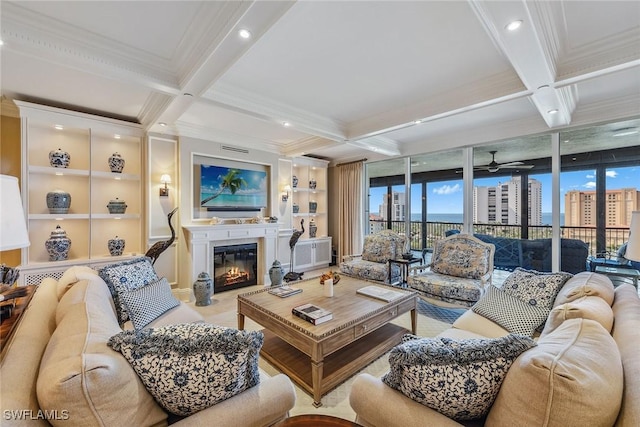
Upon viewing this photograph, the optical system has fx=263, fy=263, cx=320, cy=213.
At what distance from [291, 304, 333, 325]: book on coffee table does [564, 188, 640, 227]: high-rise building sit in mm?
3726

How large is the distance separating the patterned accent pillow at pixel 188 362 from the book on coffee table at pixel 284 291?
1.69m

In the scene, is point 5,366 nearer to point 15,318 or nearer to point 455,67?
point 15,318

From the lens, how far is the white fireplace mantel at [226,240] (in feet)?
13.4

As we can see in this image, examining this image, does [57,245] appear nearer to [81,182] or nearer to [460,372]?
[81,182]

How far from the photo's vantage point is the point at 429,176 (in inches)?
203

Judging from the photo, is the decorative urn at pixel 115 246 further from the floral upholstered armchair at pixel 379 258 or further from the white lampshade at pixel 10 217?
the floral upholstered armchair at pixel 379 258

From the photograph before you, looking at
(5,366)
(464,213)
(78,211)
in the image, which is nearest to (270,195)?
(78,211)

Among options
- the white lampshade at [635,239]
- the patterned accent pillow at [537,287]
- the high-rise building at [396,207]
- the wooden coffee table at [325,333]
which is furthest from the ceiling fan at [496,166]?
the wooden coffee table at [325,333]

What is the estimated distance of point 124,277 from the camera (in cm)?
219

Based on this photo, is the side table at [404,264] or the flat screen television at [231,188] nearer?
the side table at [404,264]

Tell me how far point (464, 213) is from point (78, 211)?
5916 mm

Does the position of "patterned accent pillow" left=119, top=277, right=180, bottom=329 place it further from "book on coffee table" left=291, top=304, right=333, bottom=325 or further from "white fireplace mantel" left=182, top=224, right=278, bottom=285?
"white fireplace mantel" left=182, top=224, right=278, bottom=285

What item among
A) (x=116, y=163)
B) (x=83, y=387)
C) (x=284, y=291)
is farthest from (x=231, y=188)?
(x=83, y=387)

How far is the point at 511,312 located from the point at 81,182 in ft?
17.4
